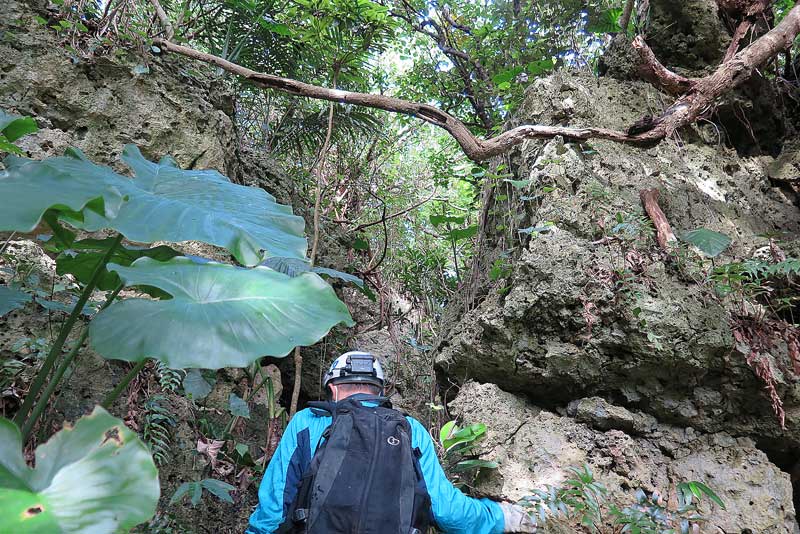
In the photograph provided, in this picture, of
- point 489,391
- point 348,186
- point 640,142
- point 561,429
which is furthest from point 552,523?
point 348,186

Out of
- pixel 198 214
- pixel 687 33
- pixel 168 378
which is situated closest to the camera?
pixel 198 214

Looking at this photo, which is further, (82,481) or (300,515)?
(300,515)

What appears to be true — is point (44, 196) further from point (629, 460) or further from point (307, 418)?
point (629, 460)

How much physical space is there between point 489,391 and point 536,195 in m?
1.42

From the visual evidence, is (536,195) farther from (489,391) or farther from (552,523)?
(552,523)

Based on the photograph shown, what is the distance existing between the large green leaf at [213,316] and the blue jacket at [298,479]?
3.72 ft

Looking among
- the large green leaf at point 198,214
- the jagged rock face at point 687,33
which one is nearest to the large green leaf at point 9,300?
the large green leaf at point 198,214

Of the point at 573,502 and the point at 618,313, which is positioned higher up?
the point at 618,313

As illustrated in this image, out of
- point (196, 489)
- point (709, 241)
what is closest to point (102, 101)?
point (196, 489)

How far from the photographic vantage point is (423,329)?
19.2 ft

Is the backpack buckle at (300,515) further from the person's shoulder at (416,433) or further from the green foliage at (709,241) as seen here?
the green foliage at (709,241)

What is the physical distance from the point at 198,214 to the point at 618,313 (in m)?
2.56

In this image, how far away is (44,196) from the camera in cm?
135

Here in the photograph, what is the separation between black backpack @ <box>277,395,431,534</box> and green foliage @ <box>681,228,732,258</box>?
2.11 meters
